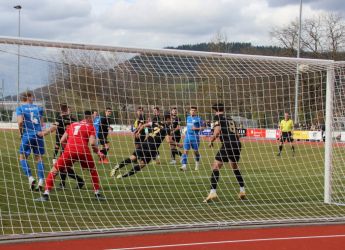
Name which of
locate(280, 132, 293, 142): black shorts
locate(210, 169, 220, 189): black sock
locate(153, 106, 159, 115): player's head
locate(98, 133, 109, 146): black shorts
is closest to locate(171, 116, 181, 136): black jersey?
locate(153, 106, 159, 115): player's head

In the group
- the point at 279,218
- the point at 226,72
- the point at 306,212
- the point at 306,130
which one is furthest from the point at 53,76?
the point at 306,130

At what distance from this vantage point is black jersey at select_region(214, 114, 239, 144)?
1012 cm

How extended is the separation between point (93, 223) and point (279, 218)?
2961mm

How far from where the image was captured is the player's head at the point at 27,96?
8.64 metres

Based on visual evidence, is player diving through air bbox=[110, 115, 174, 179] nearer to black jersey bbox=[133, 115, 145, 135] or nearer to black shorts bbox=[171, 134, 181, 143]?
black jersey bbox=[133, 115, 145, 135]

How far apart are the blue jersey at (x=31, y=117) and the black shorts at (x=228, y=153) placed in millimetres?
3370

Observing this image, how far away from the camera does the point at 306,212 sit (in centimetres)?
916

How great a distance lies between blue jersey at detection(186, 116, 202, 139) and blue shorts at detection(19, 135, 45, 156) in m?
4.31

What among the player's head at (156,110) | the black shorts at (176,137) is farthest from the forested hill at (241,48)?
the player's head at (156,110)

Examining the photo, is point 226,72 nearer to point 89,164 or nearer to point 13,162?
point 89,164

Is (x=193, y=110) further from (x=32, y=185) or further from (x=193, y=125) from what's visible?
(x=32, y=185)

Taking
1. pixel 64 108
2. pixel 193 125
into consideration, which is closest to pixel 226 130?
pixel 64 108

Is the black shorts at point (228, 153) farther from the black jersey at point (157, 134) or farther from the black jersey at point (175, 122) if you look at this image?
the black jersey at point (175, 122)

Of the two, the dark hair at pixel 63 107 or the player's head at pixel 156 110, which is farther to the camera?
the player's head at pixel 156 110
